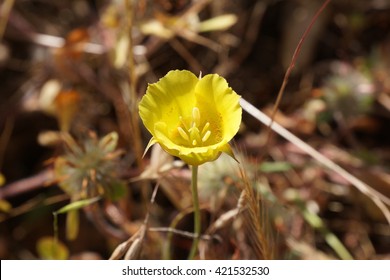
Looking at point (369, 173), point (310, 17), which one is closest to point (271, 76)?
point (310, 17)

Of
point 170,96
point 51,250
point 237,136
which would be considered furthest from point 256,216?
point 237,136

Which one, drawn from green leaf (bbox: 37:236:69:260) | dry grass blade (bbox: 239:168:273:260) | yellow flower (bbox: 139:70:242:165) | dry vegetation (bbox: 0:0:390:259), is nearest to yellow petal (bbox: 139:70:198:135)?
yellow flower (bbox: 139:70:242:165)

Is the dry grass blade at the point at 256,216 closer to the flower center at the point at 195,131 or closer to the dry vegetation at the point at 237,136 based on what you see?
the flower center at the point at 195,131

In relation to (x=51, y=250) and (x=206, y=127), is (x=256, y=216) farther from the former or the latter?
(x=51, y=250)

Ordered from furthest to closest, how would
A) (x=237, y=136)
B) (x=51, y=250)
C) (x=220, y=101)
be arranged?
(x=237, y=136) < (x=51, y=250) < (x=220, y=101)

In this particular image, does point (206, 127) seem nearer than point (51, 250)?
Yes
